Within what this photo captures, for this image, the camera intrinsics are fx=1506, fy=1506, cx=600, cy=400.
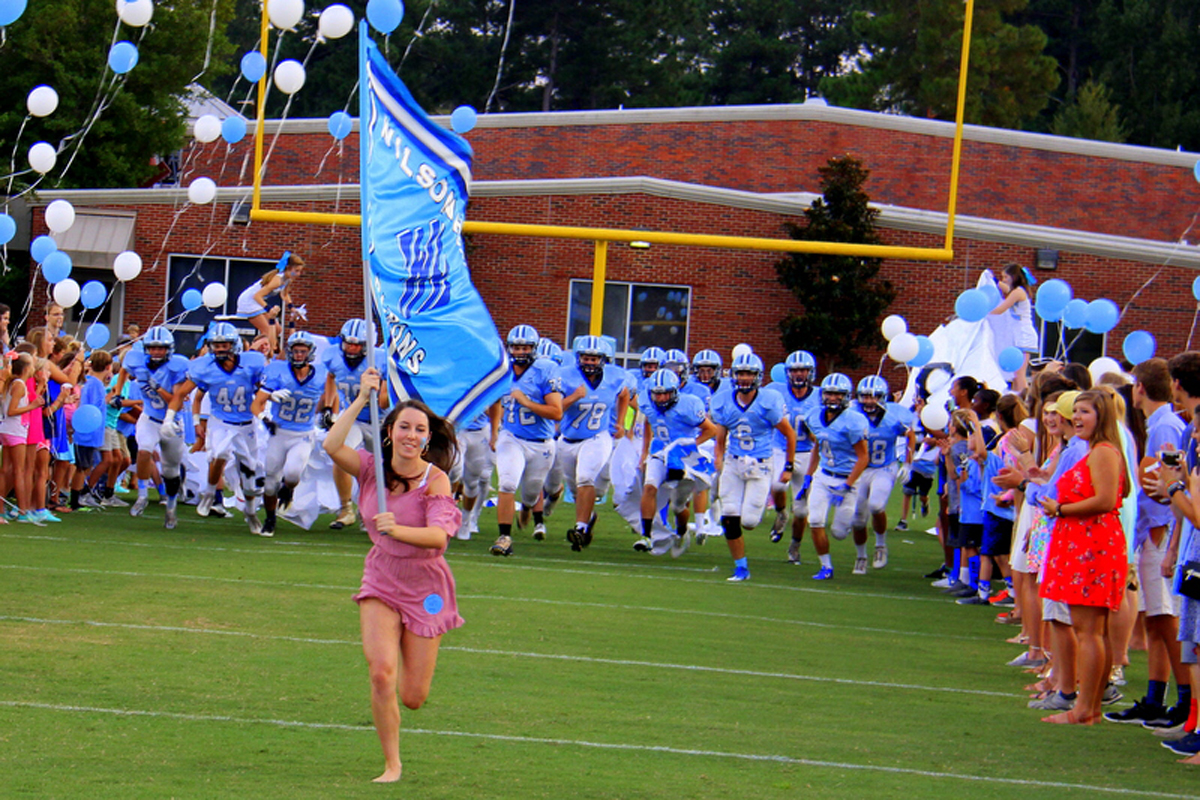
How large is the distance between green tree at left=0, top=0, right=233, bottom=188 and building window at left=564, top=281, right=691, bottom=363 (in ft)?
28.0

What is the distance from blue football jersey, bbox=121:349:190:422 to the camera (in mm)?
14844

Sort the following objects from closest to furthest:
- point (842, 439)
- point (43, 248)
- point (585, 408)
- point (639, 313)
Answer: point (842, 439), point (585, 408), point (43, 248), point (639, 313)

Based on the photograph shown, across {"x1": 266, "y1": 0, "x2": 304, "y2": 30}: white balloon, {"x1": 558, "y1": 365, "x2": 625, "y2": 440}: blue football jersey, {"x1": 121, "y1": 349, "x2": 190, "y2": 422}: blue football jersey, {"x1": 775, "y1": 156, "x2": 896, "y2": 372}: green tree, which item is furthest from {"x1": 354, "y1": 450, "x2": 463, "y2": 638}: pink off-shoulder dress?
{"x1": 775, "y1": 156, "x2": 896, "y2": 372}: green tree

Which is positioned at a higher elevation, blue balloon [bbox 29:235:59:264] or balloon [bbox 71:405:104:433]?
blue balloon [bbox 29:235:59:264]

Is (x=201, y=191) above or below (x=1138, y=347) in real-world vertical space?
above

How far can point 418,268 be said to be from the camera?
6.40m

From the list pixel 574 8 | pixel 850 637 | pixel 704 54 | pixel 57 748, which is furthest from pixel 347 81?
pixel 57 748

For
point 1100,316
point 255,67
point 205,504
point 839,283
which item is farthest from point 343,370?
point 839,283

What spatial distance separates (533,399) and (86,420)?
4.47 meters

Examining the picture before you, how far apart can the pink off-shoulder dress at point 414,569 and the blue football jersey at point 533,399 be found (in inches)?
319

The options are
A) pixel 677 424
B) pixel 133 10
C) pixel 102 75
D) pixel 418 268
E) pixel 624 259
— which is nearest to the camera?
pixel 418 268

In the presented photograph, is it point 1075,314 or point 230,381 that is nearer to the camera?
point 230,381

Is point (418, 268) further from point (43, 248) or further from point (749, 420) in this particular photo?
point (43, 248)

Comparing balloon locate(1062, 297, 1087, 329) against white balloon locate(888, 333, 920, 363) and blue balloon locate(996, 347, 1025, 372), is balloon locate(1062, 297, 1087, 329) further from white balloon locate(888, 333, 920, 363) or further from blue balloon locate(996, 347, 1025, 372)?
white balloon locate(888, 333, 920, 363)
